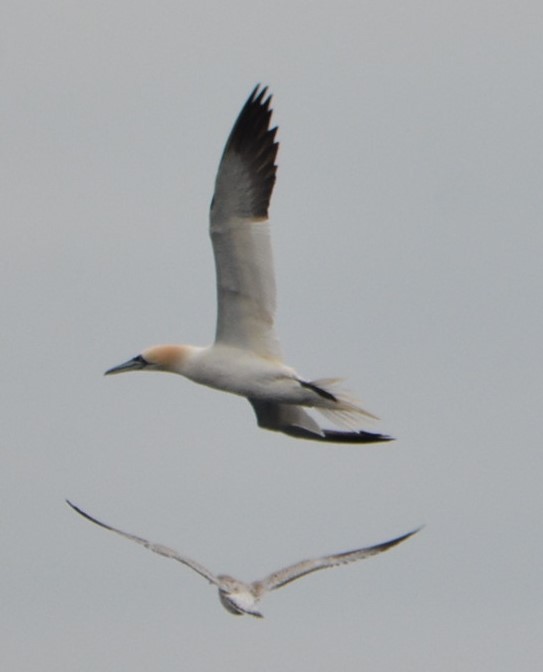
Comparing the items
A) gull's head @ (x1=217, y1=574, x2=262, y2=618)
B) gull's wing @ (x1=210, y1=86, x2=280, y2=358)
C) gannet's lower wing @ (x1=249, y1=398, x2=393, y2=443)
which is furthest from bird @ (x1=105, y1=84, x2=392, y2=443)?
gull's head @ (x1=217, y1=574, x2=262, y2=618)

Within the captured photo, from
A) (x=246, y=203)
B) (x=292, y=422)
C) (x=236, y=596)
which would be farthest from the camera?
(x=292, y=422)

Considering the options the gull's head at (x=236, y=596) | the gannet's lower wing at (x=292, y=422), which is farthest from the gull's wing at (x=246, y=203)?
the gull's head at (x=236, y=596)

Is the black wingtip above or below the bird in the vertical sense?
below

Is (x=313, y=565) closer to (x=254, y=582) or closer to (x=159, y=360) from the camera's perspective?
(x=254, y=582)

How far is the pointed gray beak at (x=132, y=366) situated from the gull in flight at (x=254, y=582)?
2.98 m

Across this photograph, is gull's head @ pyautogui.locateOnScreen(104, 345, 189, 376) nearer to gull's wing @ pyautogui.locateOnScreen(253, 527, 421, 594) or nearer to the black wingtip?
the black wingtip

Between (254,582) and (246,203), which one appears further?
(246,203)

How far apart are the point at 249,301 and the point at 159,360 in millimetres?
920

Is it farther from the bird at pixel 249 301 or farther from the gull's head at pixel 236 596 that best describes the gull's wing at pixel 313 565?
the bird at pixel 249 301

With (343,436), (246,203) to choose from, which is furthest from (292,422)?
(246,203)

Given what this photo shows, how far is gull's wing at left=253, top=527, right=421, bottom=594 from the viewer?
14328 millimetres

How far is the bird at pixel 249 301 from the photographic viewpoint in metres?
16.2

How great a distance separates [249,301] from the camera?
16469 mm

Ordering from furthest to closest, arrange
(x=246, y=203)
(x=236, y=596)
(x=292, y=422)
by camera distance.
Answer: (x=292, y=422), (x=246, y=203), (x=236, y=596)
